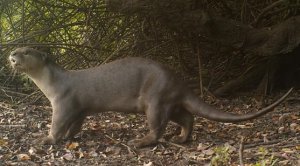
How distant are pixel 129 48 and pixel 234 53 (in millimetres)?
1037

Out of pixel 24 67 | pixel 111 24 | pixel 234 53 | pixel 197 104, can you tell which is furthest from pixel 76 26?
pixel 197 104

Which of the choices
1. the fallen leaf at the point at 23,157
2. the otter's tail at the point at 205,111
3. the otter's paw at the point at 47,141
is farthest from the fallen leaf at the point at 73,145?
the otter's tail at the point at 205,111

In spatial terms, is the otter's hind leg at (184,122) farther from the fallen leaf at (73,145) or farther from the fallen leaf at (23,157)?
the fallen leaf at (23,157)

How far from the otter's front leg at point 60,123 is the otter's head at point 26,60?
35 centimetres

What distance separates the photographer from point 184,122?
4.12m

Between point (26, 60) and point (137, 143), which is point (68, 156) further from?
point (26, 60)

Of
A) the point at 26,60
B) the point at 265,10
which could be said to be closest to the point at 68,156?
the point at 26,60

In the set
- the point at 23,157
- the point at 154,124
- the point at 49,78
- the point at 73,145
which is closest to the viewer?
the point at 23,157

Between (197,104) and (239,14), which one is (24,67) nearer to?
(197,104)

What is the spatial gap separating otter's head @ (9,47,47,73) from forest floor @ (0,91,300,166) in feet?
1.76

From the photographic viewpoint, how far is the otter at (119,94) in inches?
154

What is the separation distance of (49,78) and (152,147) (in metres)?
0.89

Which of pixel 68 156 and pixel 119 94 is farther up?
pixel 119 94

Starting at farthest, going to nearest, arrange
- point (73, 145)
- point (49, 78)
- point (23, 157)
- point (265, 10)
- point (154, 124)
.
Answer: point (265, 10) < point (49, 78) < point (73, 145) < point (154, 124) < point (23, 157)
